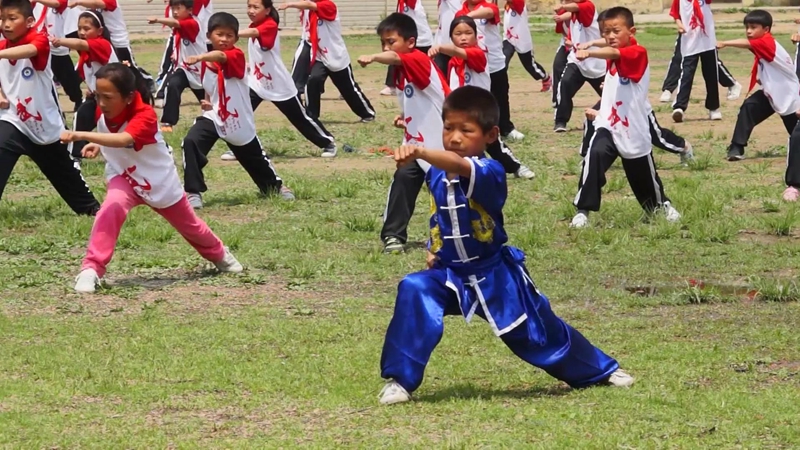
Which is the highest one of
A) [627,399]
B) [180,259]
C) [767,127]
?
[627,399]

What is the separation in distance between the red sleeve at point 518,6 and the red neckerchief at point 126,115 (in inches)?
339

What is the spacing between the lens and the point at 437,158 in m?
5.30

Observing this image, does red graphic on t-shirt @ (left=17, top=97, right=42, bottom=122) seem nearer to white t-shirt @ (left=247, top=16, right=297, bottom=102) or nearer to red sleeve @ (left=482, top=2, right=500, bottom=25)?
white t-shirt @ (left=247, top=16, right=297, bottom=102)

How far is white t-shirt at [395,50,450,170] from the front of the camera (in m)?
9.14

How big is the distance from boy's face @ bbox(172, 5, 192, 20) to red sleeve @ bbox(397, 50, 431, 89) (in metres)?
6.17

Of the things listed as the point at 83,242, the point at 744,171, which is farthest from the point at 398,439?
the point at 744,171

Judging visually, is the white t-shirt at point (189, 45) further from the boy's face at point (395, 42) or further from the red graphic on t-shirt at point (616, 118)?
the red graphic on t-shirt at point (616, 118)

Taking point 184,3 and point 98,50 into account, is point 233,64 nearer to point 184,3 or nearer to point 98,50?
point 98,50

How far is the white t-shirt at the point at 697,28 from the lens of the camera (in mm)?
15164

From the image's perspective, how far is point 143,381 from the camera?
5895 mm

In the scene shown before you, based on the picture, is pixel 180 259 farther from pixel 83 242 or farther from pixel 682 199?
pixel 682 199

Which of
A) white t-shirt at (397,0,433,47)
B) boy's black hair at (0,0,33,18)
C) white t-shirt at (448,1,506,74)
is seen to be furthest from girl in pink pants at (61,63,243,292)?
white t-shirt at (397,0,433,47)

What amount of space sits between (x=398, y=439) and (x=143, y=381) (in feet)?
4.54

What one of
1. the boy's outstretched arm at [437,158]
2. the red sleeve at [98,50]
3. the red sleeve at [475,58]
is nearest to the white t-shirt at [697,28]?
the red sleeve at [475,58]
